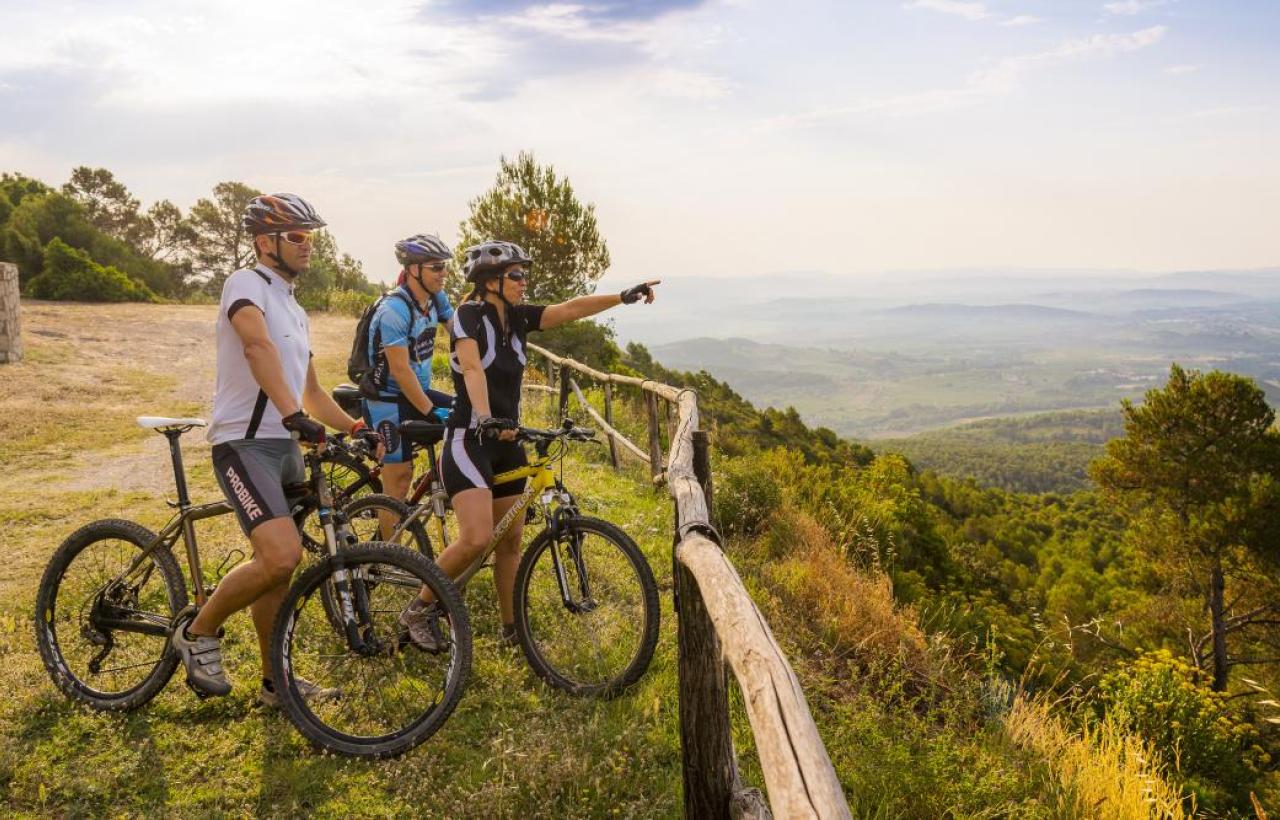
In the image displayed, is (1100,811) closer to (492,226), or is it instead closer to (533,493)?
(533,493)

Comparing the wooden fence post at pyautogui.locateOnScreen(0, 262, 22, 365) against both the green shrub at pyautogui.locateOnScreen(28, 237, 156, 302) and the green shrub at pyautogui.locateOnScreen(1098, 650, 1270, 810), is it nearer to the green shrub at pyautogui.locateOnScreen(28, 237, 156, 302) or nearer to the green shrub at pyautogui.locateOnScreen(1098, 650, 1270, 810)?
the green shrub at pyautogui.locateOnScreen(28, 237, 156, 302)

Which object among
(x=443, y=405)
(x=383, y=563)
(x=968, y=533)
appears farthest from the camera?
(x=968, y=533)

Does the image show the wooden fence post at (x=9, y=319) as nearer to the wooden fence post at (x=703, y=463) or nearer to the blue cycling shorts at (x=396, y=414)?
the blue cycling shorts at (x=396, y=414)

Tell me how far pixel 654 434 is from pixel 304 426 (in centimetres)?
558

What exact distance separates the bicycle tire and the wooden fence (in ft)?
9.28

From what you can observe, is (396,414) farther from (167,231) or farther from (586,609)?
(167,231)

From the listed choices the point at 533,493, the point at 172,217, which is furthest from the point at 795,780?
the point at 172,217

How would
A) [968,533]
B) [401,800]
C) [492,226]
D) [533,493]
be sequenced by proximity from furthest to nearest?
[968,533]
[492,226]
[533,493]
[401,800]

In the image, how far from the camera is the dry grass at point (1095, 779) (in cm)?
384

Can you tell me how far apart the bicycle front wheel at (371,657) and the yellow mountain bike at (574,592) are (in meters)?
0.48

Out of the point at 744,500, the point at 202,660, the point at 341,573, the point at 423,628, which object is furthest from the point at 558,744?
the point at 744,500

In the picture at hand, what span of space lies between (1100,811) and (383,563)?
377 centimetres

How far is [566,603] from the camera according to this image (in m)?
4.35

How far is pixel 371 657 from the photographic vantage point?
3.86 m
